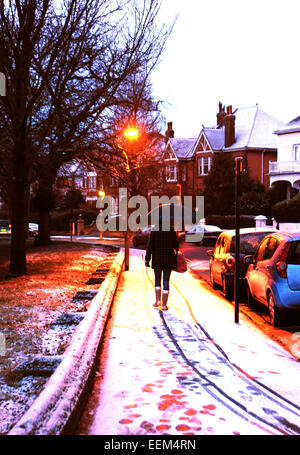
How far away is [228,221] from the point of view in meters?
40.3

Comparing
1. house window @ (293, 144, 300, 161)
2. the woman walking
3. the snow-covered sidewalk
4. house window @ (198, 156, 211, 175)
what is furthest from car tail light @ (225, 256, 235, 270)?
house window @ (198, 156, 211, 175)

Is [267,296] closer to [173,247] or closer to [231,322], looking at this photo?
[231,322]

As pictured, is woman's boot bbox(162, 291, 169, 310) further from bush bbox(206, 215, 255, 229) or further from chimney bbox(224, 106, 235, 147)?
chimney bbox(224, 106, 235, 147)

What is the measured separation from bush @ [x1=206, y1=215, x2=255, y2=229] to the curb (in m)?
31.7

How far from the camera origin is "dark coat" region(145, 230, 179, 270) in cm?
912

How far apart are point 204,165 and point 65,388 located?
5267cm

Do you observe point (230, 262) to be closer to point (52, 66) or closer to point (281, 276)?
point (281, 276)

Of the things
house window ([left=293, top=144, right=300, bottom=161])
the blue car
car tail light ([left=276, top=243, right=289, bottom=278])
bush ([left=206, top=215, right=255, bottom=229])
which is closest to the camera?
the blue car

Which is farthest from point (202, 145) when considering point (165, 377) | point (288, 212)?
point (165, 377)

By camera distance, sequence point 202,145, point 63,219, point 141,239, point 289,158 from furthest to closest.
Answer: point 63,219 < point 202,145 < point 289,158 < point 141,239
